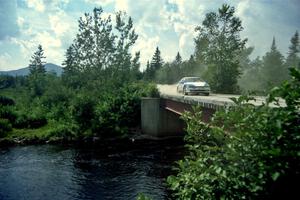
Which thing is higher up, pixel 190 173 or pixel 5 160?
pixel 190 173

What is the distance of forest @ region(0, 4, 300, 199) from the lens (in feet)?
13.3

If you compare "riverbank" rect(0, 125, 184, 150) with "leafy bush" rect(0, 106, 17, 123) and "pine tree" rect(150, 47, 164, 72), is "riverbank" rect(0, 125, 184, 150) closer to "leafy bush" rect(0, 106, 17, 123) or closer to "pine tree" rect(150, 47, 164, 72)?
"leafy bush" rect(0, 106, 17, 123)

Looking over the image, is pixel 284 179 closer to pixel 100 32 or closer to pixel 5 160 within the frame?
pixel 5 160

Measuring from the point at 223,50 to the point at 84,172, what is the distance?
98.0ft

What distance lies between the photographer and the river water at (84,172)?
20.6 m

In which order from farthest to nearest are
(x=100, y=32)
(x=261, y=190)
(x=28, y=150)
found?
(x=100, y=32) < (x=28, y=150) < (x=261, y=190)

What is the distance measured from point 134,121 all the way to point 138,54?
1261 inches

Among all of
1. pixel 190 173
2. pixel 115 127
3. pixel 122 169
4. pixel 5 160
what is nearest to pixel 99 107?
pixel 115 127

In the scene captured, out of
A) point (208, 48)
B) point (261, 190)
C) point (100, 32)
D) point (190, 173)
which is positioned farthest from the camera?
point (100, 32)

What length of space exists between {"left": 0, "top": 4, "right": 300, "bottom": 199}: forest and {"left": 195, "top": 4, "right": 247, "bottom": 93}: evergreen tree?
0.15 metres

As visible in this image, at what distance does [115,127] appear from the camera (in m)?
41.8

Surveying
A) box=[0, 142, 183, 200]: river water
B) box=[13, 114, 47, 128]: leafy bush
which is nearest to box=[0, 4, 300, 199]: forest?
box=[13, 114, 47, 128]: leafy bush

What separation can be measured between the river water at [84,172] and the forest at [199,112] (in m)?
6.61

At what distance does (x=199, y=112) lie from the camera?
5875 millimetres
